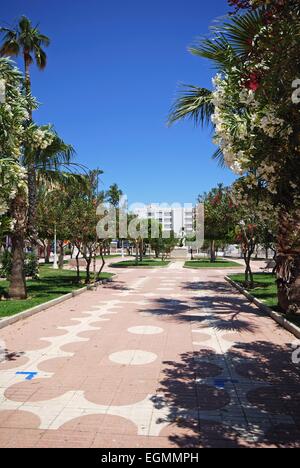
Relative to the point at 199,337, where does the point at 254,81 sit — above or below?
above

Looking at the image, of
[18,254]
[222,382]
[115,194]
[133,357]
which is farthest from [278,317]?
[115,194]

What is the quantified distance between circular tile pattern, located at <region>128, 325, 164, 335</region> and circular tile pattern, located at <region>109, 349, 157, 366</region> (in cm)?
139

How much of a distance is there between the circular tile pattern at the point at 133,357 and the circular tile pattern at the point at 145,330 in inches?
54.7

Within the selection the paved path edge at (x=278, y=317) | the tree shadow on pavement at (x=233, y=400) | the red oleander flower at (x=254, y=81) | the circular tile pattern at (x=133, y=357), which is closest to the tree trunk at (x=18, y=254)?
the circular tile pattern at (x=133, y=357)

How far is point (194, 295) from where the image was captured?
50.4ft

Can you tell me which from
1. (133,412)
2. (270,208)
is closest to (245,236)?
(270,208)

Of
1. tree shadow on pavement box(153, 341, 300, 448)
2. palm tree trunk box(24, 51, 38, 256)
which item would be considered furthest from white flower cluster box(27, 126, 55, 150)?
tree shadow on pavement box(153, 341, 300, 448)

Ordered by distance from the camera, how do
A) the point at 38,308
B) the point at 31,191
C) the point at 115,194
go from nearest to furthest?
the point at 38,308, the point at 31,191, the point at 115,194

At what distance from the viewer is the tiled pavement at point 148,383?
13.3ft

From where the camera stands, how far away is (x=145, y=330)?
895 cm

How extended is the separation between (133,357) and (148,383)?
1297mm

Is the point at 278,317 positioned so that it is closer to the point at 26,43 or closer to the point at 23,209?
the point at 23,209

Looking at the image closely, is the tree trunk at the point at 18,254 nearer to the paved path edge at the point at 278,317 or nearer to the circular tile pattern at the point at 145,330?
the circular tile pattern at the point at 145,330

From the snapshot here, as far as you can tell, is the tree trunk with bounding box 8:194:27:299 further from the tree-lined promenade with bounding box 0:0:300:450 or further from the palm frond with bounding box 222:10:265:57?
the palm frond with bounding box 222:10:265:57
